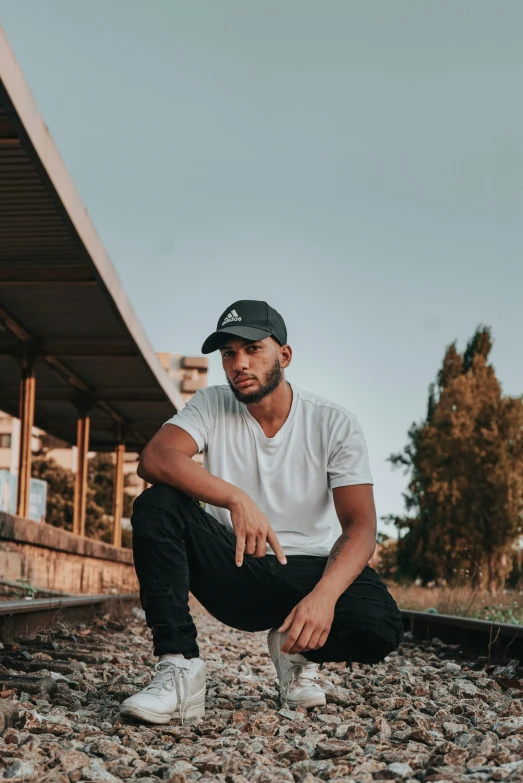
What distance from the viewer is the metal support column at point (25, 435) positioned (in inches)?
464

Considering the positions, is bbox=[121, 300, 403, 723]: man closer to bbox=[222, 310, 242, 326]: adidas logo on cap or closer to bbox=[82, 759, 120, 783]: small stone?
bbox=[222, 310, 242, 326]: adidas logo on cap

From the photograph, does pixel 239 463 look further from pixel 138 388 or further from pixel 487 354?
pixel 487 354

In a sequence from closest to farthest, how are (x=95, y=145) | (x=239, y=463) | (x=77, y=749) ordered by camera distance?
Answer: (x=77, y=749) < (x=239, y=463) < (x=95, y=145)

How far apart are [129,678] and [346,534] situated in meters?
1.63

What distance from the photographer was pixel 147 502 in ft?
10.6

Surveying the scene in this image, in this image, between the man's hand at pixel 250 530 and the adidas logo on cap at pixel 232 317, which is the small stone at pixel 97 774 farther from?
the adidas logo on cap at pixel 232 317

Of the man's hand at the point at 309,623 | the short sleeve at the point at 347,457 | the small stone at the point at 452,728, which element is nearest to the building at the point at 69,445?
the short sleeve at the point at 347,457

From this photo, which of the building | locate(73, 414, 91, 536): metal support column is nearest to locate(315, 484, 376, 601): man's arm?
the building

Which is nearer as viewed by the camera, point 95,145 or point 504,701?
point 504,701

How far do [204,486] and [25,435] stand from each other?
30.1ft

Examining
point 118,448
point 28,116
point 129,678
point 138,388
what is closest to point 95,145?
point 118,448

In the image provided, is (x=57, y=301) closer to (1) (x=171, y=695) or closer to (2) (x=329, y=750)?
(1) (x=171, y=695)

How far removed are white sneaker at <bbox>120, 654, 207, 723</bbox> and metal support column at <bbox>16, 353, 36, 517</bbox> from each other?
8.80 metres

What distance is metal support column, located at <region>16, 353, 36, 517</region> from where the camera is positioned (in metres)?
11.8
